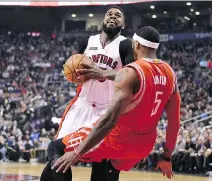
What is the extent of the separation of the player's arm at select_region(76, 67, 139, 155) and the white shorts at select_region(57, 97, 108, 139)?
30.4 inches

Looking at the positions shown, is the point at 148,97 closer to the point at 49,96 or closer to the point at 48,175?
the point at 48,175

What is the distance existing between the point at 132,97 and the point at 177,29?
24.0 metres

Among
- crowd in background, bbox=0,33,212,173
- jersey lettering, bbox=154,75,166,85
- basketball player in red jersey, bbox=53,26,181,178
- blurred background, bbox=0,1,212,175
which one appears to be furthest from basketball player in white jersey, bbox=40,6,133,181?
crowd in background, bbox=0,33,212,173

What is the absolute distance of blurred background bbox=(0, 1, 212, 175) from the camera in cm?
1296

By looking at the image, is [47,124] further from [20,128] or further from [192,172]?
[192,172]

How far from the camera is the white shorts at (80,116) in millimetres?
4297

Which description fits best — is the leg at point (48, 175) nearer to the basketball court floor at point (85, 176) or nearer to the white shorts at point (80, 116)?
the white shorts at point (80, 116)

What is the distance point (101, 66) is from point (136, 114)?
962mm

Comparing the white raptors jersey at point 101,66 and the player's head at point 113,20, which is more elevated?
the player's head at point 113,20

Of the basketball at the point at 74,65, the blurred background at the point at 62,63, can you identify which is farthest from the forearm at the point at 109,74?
the blurred background at the point at 62,63

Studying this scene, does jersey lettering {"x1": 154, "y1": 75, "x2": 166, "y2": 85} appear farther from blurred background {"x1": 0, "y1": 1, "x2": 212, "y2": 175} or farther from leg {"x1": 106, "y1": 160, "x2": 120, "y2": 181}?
blurred background {"x1": 0, "y1": 1, "x2": 212, "y2": 175}

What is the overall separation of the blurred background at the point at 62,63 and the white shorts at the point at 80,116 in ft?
23.4

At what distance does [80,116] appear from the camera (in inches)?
174

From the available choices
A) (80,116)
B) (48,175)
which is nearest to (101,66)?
(80,116)
